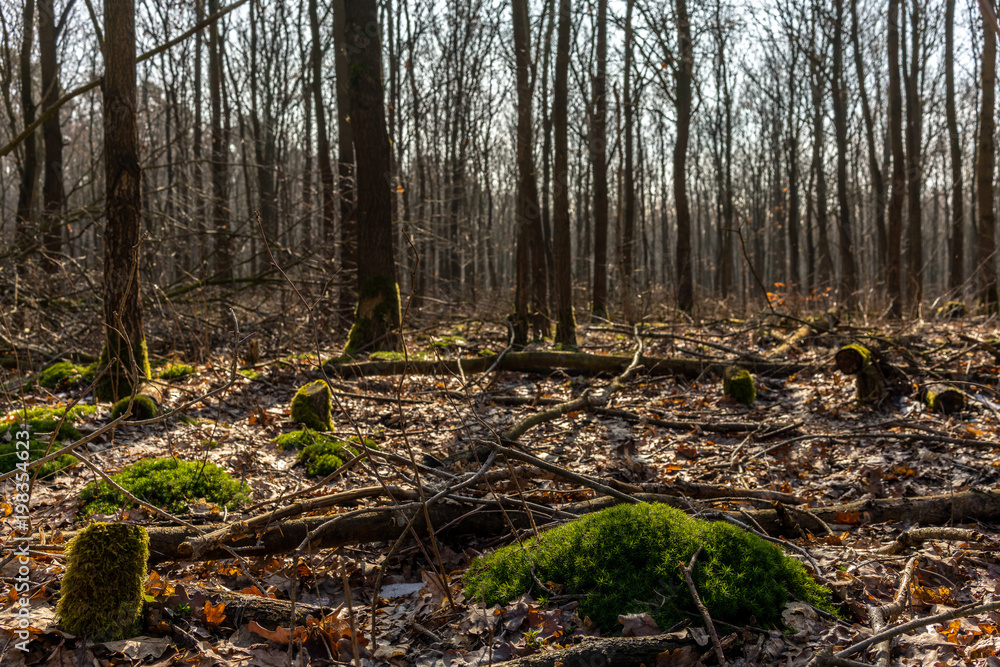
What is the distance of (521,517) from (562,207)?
8.06 metres

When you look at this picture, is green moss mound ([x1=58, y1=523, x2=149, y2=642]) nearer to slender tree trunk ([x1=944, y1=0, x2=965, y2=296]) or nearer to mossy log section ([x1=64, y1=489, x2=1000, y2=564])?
mossy log section ([x1=64, y1=489, x2=1000, y2=564])

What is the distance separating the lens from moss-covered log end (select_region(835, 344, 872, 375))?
6695 millimetres

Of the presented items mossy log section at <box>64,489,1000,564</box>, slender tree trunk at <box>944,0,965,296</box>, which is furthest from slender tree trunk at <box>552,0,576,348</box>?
slender tree trunk at <box>944,0,965,296</box>

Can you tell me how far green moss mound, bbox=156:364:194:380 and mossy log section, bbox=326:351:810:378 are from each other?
1.59m

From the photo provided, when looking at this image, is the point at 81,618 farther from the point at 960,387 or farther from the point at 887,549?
the point at 960,387

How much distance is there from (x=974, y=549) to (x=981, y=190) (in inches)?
509

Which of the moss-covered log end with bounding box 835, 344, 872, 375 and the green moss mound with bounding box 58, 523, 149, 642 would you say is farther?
the moss-covered log end with bounding box 835, 344, 872, 375

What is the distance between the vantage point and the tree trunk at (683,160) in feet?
49.7

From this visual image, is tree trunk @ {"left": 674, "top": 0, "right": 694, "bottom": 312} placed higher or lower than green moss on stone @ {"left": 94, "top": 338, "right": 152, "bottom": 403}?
higher

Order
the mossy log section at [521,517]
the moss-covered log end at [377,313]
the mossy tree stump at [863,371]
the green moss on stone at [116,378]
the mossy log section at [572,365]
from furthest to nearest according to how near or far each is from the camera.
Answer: the moss-covered log end at [377,313]
the mossy log section at [572,365]
the mossy tree stump at [863,371]
the green moss on stone at [116,378]
the mossy log section at [521,517]

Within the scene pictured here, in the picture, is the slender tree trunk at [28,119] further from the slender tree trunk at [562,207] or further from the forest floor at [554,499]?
the slender tree trunk at [562,207]

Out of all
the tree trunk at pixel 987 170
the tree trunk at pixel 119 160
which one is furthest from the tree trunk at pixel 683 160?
the tree trunk at pixel 119 160

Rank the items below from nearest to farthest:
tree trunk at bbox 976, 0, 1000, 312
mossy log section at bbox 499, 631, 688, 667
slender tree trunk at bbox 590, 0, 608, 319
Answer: mossy log section at bbox 499, 631, 688, 667, tree trunk at bbox 976, 0, 1000, 312, slender tree trunk at bbox 590, 0, 608, 319

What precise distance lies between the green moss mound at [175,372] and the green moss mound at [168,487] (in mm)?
2793
